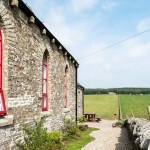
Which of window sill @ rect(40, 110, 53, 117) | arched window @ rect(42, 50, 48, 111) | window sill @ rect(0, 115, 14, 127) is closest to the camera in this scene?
window sill @ rect(0, 115, 14, 127)

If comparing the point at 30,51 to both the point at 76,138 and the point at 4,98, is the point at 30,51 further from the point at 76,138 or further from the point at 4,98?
the point at 76,138

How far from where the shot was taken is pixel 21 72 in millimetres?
8680

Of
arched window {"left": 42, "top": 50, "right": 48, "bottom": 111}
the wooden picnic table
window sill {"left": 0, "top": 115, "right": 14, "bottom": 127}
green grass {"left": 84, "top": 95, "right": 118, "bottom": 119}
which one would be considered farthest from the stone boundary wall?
green grass {"left": 84, "top": 95, "right": 118, "bottom": 119}

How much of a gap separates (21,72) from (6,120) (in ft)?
5.89

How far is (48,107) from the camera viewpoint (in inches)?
484

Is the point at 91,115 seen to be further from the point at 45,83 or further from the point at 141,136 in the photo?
the point at 141,136

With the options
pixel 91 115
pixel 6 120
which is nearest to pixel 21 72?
pixel 6 120

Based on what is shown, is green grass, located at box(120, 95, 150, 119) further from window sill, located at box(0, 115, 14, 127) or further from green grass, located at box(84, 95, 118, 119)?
window sill, located at box(0, 115, 14, 127)

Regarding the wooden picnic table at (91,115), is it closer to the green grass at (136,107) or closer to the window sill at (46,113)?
the green grass at (136,107)

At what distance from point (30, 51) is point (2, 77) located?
2280mm

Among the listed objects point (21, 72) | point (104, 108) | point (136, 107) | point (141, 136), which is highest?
point (21, 72)

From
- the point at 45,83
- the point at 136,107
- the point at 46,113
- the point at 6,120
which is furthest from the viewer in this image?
the point at 136,107

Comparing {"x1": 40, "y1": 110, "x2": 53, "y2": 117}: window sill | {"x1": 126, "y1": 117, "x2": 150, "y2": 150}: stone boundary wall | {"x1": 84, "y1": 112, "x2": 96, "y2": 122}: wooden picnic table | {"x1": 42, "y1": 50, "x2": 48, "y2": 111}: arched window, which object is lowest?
{"x1": 84, "y1": 112, "x2": 96, "y2": 122}: wooden picnic table

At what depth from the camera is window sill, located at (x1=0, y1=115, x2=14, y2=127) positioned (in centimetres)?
712
